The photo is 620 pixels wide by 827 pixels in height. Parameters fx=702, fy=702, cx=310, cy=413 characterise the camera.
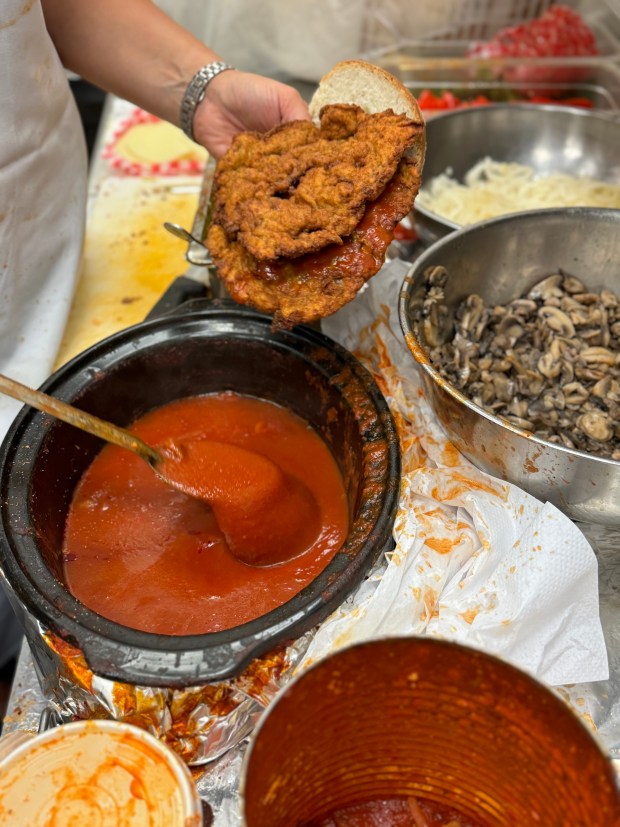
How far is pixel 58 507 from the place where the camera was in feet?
5.41

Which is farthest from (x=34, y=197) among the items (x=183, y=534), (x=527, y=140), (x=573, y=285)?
(x=527, y=140)

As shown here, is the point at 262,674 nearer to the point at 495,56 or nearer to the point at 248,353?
the point at 248,353

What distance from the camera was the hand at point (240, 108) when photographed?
1950 mm

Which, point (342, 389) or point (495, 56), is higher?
point (495, 56)

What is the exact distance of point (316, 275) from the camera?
5.14 feet

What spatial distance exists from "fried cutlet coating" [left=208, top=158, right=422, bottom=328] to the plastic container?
0.88m

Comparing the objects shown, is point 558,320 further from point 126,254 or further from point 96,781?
point 126,254

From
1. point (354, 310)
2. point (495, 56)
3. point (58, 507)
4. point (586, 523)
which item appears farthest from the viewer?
point (495, 56)

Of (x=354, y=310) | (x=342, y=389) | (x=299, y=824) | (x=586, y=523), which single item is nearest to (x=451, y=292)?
(x=354, y=310)

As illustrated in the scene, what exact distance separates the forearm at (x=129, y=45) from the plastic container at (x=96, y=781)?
1853 mm

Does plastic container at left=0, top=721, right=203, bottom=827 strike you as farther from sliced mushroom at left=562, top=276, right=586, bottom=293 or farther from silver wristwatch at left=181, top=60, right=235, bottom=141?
silver wristwatch at left=181, top=60, right=235, bottom=141

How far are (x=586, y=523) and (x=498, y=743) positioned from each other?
63 centimetres

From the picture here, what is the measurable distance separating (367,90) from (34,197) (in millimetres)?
942

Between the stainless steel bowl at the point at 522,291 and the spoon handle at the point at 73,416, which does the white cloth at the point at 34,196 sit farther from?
the stainless steel bowl at the point at 522,291
